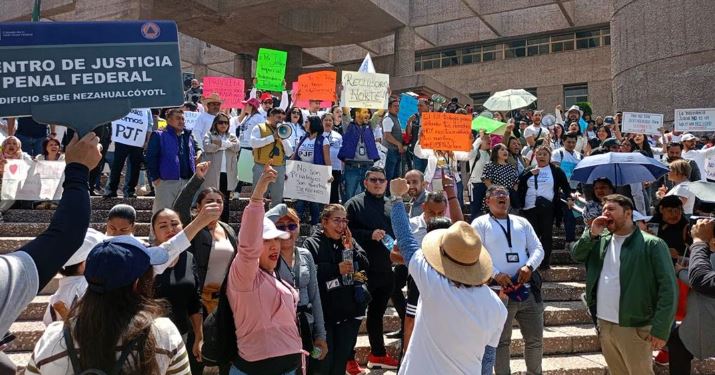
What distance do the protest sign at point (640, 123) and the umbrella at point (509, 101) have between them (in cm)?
304

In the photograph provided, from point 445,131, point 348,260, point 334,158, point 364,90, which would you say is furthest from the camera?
point 364,90

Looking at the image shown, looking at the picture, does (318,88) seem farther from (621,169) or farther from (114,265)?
(114,265)

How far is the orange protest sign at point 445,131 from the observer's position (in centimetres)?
742

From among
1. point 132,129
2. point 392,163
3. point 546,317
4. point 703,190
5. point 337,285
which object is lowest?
point 546,317

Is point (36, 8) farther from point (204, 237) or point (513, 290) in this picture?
point (513, 290)

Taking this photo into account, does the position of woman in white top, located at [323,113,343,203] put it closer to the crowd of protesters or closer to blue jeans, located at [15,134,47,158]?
the crowd of protesters

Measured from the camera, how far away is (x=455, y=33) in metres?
32.1

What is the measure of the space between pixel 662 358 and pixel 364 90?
5897 mm

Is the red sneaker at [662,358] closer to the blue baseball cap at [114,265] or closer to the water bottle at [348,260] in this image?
the water bottle at [348,260]

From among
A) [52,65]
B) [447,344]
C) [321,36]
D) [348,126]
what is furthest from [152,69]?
[321,36]

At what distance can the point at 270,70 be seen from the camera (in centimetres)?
1254

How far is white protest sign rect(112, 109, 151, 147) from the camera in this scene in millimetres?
8367

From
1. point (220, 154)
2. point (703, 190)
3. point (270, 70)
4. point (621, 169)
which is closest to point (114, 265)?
point (220, 154)

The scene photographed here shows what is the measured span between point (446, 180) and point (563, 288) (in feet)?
12.2
